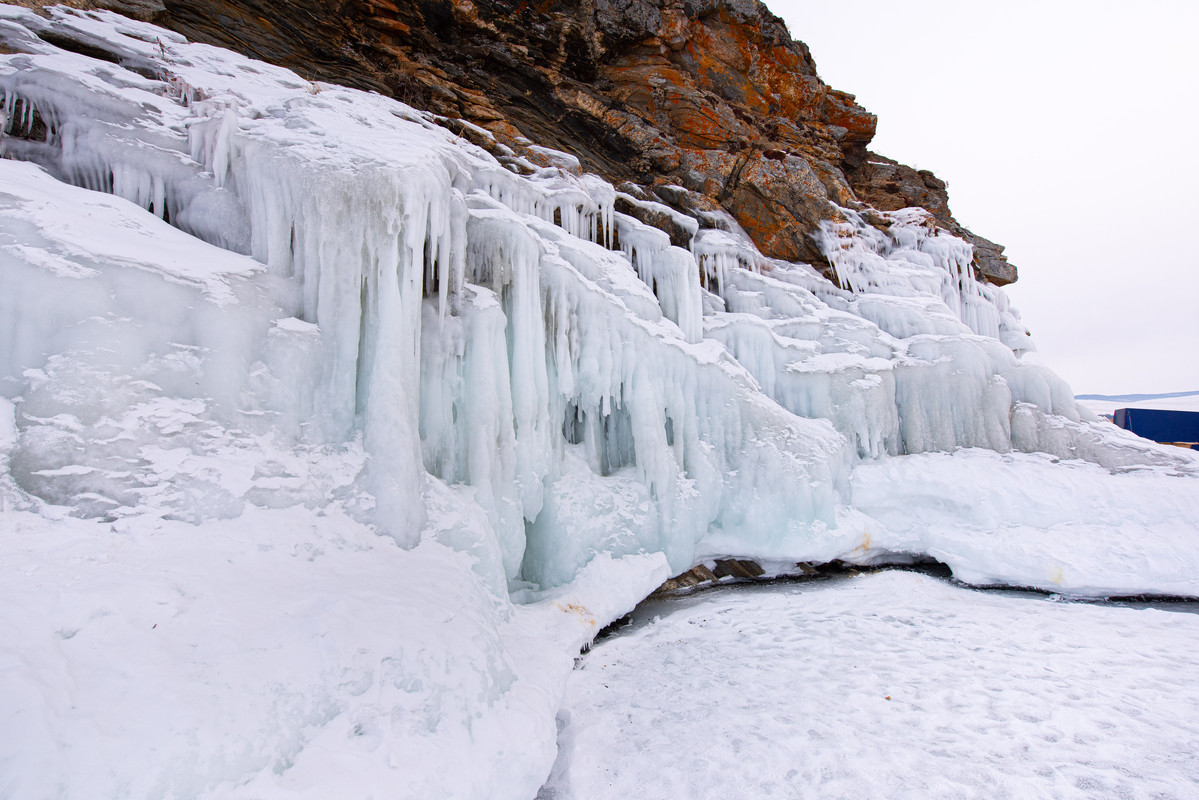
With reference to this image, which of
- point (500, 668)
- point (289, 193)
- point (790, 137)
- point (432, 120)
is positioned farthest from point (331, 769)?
point (790, 137)

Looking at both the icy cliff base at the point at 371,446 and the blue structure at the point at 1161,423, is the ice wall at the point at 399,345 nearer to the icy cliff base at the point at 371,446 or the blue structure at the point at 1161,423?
the icy cliff base at the point at 371,446

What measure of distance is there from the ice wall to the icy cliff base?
34mm

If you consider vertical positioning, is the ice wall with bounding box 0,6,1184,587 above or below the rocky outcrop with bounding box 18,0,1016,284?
below

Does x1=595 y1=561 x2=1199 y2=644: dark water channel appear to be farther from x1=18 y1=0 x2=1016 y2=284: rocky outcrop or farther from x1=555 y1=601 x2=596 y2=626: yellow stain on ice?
x1=18 y1=0 x2=1016 y2=284: rocky outcrop

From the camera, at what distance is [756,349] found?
9.71 meters

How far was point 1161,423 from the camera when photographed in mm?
17984

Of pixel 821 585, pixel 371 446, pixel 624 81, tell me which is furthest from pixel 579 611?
pixel 624 81

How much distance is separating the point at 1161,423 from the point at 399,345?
26705 mm

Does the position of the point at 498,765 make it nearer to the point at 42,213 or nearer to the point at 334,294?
the point at 334,294

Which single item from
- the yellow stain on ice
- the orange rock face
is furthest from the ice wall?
the orange rock face

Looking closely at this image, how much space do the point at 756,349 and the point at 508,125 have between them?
780 cm

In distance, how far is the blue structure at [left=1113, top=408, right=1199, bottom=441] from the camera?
1759 centimetres

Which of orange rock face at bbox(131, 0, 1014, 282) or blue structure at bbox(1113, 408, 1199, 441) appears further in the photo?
blue structure at bbox(1113, 408, 1199, 441)

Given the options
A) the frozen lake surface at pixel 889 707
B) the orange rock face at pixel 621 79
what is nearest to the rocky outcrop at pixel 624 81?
the orange rock face at pixel 621 79
